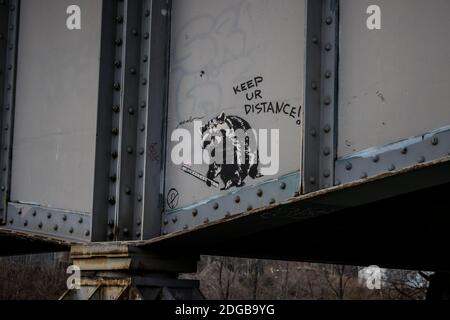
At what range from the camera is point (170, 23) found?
6.46 meters

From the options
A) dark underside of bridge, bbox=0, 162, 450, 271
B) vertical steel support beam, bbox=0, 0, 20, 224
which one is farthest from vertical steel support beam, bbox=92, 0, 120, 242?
vertical steel support beam, bbox=0, 0, 20, 224

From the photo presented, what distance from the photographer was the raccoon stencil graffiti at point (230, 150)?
5551 mm

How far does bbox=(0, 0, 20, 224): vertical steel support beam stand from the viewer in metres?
7.75

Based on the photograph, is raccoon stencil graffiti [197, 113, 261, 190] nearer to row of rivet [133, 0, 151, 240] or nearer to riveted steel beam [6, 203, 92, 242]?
row of rivet [133, 0, 151, 240]

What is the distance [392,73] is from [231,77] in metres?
1.53

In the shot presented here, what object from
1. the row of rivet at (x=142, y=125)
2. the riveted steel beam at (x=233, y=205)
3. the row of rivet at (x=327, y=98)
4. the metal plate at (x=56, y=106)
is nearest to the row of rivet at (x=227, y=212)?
the riveted steel beam at (x=233, y=205)

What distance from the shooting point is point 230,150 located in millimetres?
5715

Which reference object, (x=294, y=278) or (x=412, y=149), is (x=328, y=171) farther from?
(x=294, y=278)

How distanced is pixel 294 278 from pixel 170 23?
34.0m

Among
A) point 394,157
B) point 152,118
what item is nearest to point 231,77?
point 152,118

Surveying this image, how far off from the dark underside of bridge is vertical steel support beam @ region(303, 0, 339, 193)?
24 cm

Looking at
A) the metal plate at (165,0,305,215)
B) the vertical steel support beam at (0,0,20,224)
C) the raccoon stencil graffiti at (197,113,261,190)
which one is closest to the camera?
the metal plate at (165,0,305,215)

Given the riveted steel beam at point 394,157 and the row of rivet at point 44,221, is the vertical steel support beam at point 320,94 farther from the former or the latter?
the row of rivet at point 44,221

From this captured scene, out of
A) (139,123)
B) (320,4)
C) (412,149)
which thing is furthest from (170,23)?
(412,149)
